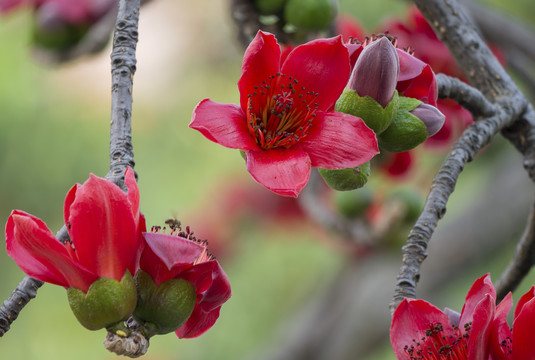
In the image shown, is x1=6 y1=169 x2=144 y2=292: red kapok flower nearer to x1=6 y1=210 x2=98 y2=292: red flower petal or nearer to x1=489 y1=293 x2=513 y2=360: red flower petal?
x1=6 y1=210 x2=98 y2=292: red flower petal

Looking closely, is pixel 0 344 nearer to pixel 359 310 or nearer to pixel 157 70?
pixel 157 70

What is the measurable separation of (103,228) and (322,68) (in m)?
0.31

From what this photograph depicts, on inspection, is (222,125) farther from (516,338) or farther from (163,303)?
(516,338)

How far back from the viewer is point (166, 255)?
2.27 feet

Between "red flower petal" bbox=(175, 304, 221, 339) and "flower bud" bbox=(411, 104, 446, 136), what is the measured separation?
0.31 metres

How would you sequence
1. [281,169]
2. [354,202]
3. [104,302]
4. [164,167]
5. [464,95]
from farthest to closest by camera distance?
[164,167] < [354,202] < [464,95] < [281,169] < [104,302]

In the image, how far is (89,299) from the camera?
2.29 feet

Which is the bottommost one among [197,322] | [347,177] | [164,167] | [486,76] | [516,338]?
[516,338]

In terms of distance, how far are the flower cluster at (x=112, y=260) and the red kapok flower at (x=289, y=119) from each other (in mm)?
122

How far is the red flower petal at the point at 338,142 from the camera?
77cm

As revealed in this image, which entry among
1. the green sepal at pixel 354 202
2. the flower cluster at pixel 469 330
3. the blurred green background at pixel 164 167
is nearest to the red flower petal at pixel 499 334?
the flower cluster at pixel 469 330

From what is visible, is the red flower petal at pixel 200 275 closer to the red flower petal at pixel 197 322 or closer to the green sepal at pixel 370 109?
the red flower petal at pixel 197 322

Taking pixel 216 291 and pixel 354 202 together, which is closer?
pixel 216 291

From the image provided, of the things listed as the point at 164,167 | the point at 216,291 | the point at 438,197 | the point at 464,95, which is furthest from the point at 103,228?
the point at 164,167
